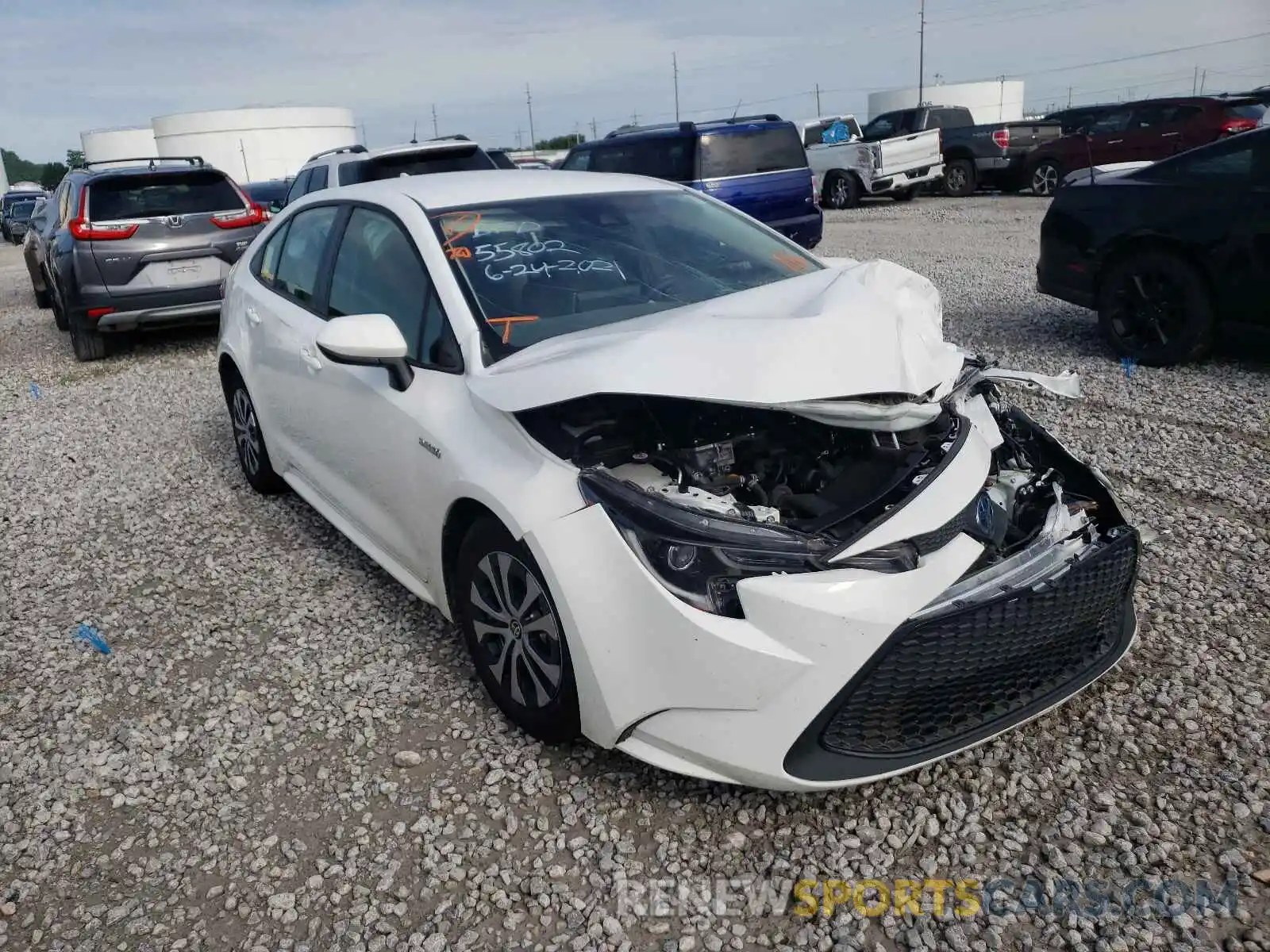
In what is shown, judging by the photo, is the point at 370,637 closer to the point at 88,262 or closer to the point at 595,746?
the point at 595,746

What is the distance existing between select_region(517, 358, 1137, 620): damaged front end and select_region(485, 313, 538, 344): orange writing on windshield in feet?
1.49

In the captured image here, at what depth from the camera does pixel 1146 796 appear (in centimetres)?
257

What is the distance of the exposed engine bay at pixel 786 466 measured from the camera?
2559mm

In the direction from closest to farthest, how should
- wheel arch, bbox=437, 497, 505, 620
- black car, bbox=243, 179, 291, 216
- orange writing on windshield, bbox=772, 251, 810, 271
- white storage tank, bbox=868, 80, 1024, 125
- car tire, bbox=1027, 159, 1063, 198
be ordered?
wheel arch, bbox=437, 497, 505, 620 → orange writing on windshield, bbox=772, 251, 810, 271 → car tire, bbox=1027, 159, 1063, 198 → black car, bbox=243, 179, 291, 216 → white storage tank, bbox=868, 80, 1024, 125

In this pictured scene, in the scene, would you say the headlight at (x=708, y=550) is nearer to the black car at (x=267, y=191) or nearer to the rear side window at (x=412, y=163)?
the rear side window at (x=412, y=163)

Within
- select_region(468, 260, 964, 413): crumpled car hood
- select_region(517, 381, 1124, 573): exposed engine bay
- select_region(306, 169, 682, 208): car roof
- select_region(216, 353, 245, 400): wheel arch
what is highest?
select_region(306, 169, 682, 208): car roof

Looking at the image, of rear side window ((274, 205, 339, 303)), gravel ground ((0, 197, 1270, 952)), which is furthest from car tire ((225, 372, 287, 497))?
rear side window ((274, 205, 339, 303))

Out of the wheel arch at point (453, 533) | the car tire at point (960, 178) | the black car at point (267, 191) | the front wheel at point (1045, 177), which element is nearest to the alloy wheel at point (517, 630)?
the wheel arch at point (453, 533)

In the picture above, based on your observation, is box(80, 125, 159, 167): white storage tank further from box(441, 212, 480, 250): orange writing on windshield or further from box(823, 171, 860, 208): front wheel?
box(441, 212, 480, 250): orange writing on windshield

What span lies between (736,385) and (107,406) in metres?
6.93

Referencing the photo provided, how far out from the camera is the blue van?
1175 cm

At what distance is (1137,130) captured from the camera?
53.6 feet

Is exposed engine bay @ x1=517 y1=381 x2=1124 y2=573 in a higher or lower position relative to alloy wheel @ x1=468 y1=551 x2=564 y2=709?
higher

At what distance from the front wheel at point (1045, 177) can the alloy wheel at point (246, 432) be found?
16.6 meters
